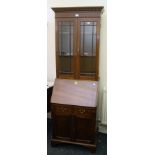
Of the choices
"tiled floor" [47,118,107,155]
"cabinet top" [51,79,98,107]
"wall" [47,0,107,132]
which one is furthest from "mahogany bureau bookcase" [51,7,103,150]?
"wall" [47,0,107,132]

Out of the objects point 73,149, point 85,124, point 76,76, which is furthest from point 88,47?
point 73,149

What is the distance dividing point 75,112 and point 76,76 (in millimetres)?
548

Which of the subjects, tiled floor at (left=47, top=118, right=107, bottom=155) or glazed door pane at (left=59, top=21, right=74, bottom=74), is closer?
tiled floor at (left=47, top=118, right=107, bottom=155)

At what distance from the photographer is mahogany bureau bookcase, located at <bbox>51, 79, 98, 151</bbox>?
240cm

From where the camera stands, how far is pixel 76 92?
2496 millimetres

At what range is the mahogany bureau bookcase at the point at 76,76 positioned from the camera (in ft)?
7.96

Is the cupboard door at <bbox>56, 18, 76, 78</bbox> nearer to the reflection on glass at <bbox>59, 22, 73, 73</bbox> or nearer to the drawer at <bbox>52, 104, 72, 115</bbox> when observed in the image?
the reflection on glass at <bbox>59, 22, 73, 73</bbox>

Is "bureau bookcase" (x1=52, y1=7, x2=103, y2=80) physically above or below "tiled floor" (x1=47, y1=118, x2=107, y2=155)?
above

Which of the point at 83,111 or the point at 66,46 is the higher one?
the point at 66,46

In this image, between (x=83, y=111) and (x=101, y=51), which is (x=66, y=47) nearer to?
(x=101, y=51)

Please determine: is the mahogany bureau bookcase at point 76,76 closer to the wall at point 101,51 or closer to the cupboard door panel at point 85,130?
the cupboard door panel at point 85,130

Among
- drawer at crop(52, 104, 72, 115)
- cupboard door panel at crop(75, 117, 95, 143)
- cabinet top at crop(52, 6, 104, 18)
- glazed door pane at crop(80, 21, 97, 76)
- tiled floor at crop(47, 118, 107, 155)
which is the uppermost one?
cabinet top at crop(52, 6, 104, 18)
